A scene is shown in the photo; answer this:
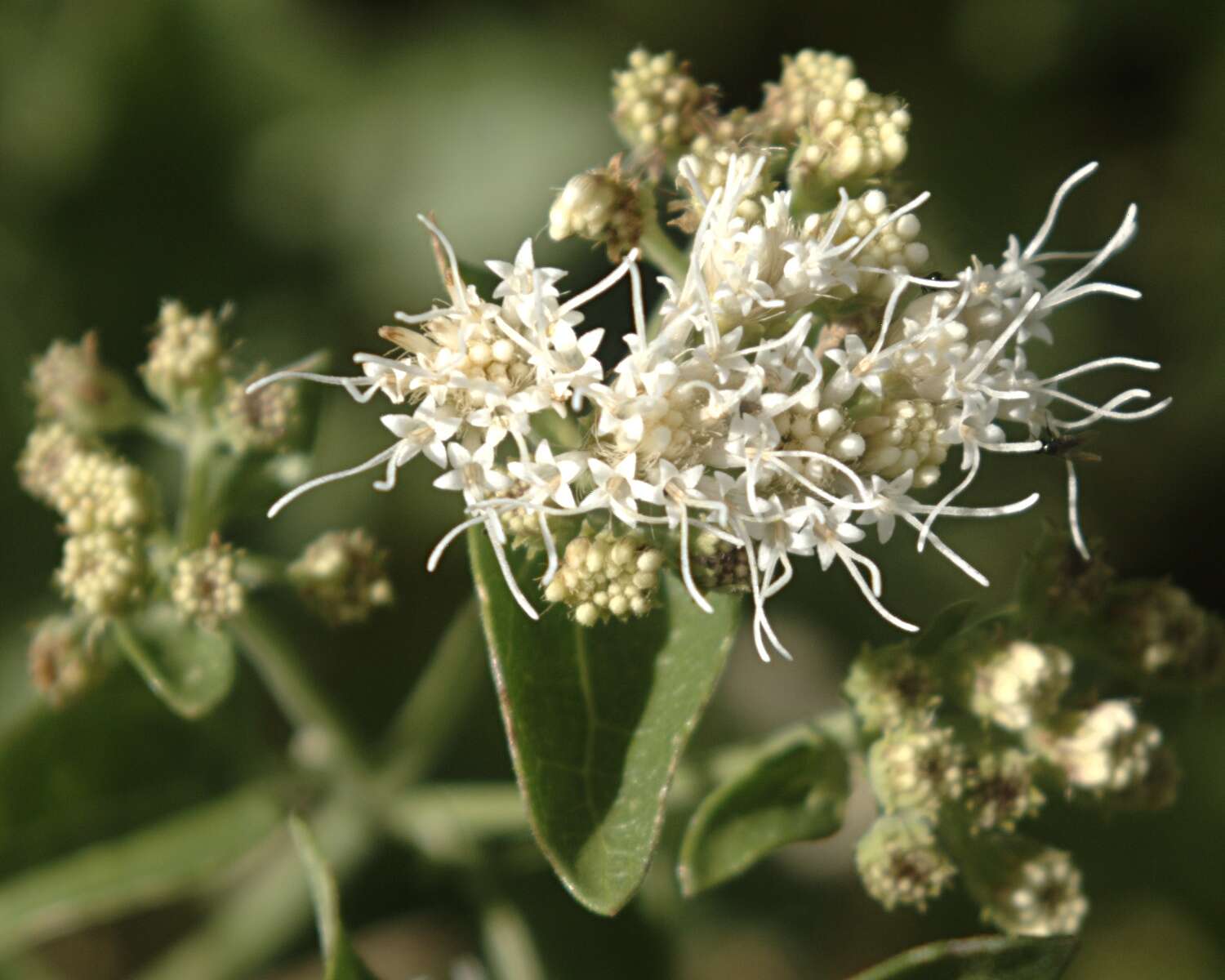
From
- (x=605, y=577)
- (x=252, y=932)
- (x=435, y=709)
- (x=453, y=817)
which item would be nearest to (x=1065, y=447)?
(x=605, y=577)

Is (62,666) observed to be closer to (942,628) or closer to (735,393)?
(735,393)

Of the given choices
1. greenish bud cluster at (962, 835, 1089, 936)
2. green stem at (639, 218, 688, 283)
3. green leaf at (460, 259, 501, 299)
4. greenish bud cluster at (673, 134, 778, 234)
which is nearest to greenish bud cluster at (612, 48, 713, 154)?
greenish bud cluster at (673, 134, 778, 234)

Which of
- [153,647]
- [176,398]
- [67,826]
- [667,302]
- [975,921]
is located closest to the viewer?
[667,302]

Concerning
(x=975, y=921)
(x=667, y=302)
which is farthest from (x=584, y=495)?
(x=975, y=921)

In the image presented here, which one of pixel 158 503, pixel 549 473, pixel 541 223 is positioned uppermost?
pixel 549 473

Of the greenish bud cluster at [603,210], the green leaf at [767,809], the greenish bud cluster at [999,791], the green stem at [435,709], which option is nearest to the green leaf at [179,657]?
the green stem at [435,709]

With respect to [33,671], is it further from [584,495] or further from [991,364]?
A: [991,364]
